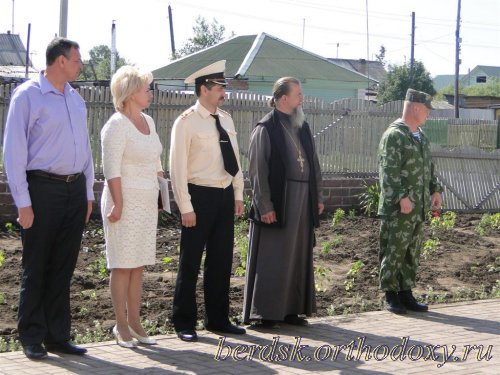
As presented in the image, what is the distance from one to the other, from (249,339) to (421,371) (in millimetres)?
1448

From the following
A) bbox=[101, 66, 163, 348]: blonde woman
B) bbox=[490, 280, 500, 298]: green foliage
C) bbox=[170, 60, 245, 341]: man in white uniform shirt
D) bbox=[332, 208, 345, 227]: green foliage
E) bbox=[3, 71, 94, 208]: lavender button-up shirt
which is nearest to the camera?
bbox=[3, 71, 94, 208]: lavender button-up shirt

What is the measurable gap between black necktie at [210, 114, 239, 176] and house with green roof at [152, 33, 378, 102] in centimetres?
3079

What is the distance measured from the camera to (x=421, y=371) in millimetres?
6871

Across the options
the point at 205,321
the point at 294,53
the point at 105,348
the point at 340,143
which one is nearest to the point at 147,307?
the point at 205,321

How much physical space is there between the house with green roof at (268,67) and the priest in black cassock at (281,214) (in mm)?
30322

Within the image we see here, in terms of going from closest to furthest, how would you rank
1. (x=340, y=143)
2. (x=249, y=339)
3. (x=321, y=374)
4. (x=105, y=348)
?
1. (x=321, y=374)
2. (x=105, y=348)
3. (x=249, y=339)
4. (x=340, y=143)

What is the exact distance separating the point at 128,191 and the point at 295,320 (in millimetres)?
2021

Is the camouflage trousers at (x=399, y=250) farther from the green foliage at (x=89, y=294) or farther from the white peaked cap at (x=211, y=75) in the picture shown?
the green foliage at (x=89, y=294)

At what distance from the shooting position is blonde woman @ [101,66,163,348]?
7.12 meters

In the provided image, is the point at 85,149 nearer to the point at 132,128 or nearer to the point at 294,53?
the point at 132,128

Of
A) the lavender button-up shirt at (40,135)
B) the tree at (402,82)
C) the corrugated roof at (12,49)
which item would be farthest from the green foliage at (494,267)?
the corrugated roof at (12,49)

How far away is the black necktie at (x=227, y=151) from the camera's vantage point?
7793mm

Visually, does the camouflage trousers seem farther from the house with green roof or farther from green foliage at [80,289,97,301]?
the house with green roof

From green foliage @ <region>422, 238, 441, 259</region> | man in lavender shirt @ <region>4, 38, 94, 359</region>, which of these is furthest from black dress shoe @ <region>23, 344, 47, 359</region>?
green foliage @ <region>422, 238, 441, 259</region>
